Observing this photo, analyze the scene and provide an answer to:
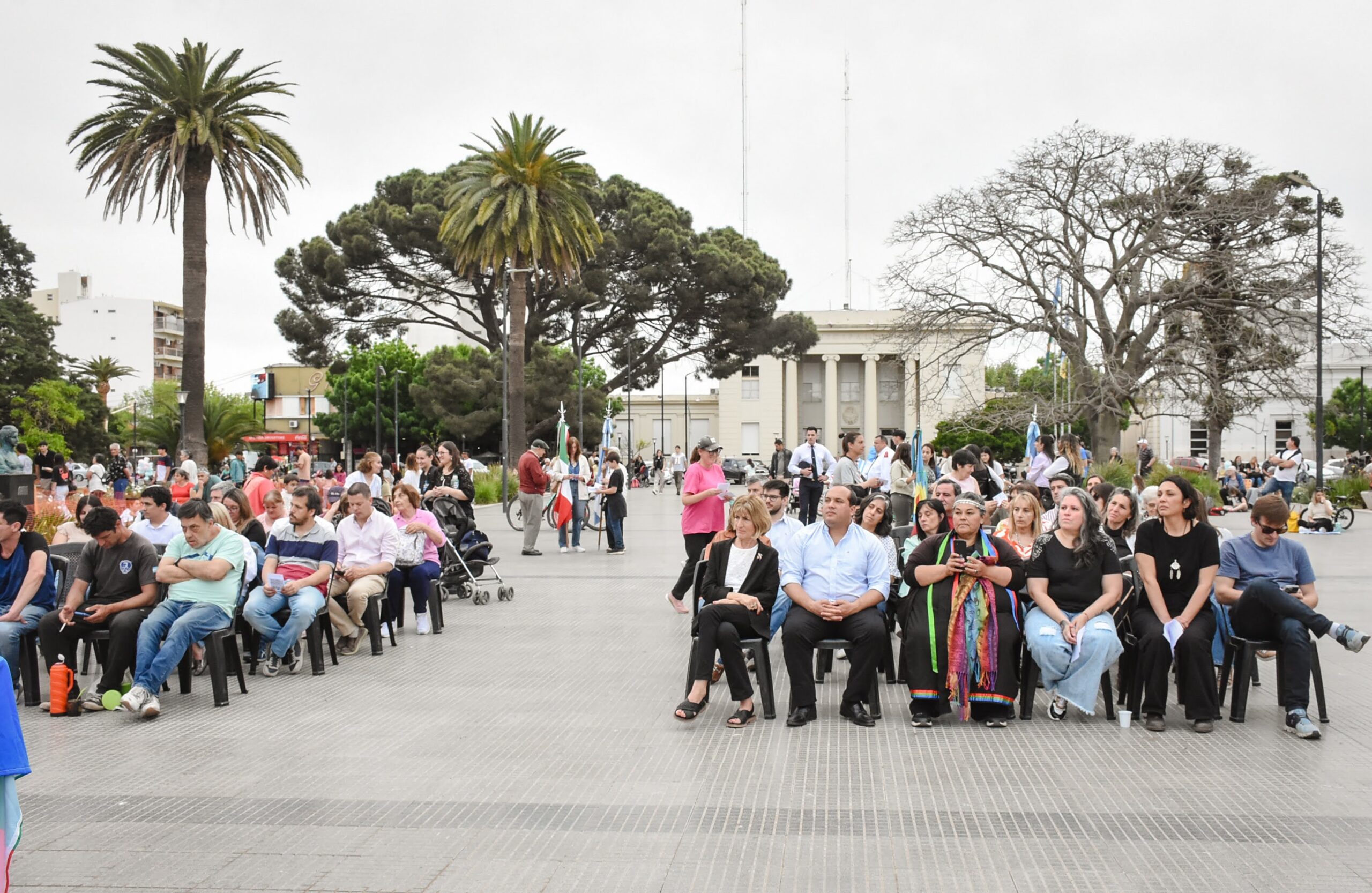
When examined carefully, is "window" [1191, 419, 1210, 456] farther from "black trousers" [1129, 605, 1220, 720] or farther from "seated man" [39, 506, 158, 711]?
"seated man" [39, 506, 158, 711]

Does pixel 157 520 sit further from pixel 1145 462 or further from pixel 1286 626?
pixel 1145 462

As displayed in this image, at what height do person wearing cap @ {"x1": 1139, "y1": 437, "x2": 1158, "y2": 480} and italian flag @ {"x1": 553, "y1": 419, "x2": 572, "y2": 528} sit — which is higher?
person wearing cap @ {"x1": 1139, "y1": 437, "x2": 1158, "y2": 480}

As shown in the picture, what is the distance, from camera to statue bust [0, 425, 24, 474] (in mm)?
17312

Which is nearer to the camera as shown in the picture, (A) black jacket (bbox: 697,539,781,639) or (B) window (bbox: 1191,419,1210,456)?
(A) black jacket (bbox: 697,539,781,639)

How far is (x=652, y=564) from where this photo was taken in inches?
667

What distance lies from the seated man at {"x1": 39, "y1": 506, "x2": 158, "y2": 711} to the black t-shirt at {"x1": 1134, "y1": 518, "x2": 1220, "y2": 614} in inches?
254

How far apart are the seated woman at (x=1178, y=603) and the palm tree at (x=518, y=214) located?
26864 millimetres

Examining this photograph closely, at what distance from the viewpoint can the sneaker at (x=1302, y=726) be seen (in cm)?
666

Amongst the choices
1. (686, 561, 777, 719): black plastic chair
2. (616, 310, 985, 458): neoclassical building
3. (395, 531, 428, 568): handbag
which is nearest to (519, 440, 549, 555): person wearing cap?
(395, 531, 428, 568): handbag

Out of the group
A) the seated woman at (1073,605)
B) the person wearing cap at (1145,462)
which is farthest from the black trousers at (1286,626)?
the person wearing cap at (1145,462)

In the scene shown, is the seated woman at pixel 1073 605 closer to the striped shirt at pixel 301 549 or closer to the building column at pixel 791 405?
the striped shirt at pixel 301 549

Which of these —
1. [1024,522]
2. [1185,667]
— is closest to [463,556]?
[1024,522]

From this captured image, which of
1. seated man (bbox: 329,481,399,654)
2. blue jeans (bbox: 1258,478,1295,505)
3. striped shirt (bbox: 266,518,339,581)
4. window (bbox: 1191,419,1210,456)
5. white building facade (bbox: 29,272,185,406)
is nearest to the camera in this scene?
striped shirt (bbox: 266,518,339,581)

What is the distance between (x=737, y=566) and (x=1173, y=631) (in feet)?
8.82
